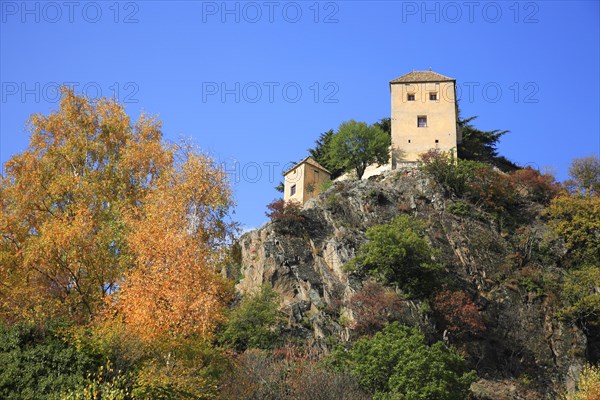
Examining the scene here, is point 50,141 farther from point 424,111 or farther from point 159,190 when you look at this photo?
point 424,111

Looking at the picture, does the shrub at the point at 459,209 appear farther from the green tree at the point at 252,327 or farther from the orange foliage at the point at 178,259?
the orange foliage at the point at 178,259

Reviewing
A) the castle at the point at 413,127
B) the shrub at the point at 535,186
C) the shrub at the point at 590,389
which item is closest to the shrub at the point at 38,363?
the shrub at the point at 590,389

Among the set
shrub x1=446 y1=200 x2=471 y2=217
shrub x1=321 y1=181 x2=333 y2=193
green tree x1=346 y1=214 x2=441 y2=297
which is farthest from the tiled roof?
green tree x1=346 y1=214 x2=441 y2=297

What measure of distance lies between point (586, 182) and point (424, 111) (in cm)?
1305

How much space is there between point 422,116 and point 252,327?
1012 inches

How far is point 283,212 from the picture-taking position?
38.9 m

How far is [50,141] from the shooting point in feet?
72.3

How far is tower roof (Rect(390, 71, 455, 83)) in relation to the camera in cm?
5187

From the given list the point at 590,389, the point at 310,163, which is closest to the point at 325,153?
the point at 310,163

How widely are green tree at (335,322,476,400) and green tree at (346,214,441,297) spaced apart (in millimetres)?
6890

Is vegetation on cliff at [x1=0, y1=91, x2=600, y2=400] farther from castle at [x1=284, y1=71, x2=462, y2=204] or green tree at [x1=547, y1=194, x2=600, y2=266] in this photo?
castle at [x1=284, y1=71, x2=462, y2=204]

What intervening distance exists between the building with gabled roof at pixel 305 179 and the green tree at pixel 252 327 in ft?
62.3

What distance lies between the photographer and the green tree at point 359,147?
50094 mm

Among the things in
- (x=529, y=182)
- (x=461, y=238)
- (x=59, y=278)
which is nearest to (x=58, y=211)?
(x=59, y=278)
